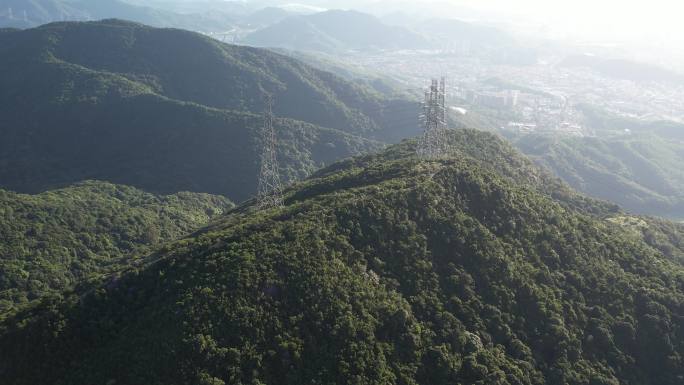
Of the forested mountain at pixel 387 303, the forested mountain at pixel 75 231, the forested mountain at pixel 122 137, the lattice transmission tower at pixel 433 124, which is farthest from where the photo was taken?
the forested mountain at pixel 122 137

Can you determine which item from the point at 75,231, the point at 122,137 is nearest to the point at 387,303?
A: the point at 75,231

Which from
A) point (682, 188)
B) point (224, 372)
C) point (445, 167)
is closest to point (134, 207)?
point (445, 167)

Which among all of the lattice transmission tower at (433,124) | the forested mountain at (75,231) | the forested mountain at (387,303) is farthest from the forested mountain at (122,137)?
the forested mountain at (387,303)

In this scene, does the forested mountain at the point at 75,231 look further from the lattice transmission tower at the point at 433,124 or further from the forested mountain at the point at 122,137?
the lattice transmission tower at the point at 433,124

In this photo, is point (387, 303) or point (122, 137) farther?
point (122, 137)

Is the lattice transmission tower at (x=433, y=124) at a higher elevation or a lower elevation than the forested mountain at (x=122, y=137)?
higher

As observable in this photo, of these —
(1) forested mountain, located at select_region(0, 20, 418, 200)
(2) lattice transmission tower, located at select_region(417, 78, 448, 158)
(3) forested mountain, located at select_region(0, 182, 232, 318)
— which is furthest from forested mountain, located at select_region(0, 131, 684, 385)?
(1) forested mountain, located at select_region(0, 20, 418, 200)

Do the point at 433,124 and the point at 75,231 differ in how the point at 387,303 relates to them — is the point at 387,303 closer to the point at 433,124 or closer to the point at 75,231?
the point at 433,124
